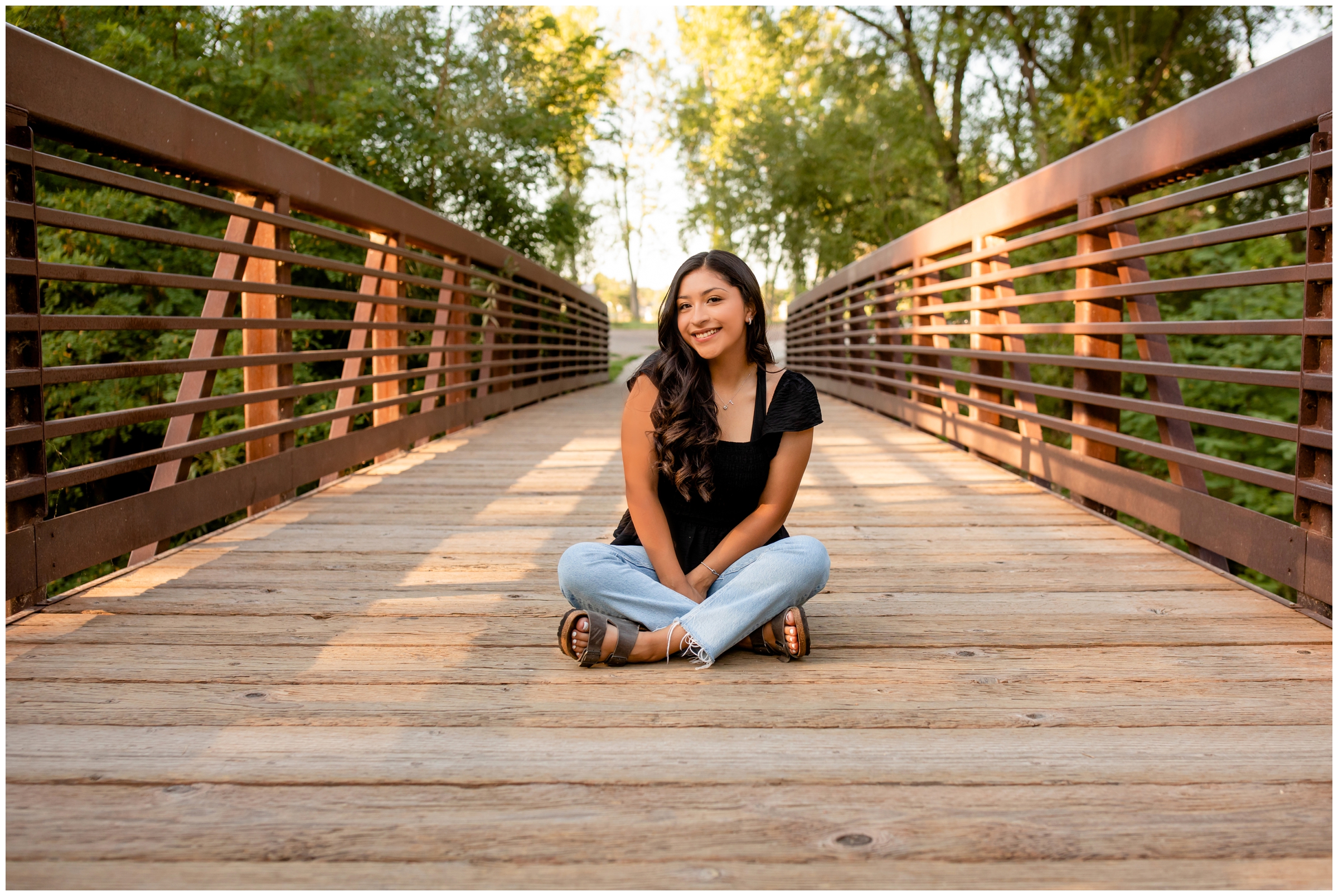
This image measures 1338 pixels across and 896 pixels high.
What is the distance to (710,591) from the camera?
245 centimetres

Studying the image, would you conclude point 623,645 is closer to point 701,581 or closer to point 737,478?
point 701,581

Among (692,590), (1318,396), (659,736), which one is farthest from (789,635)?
(1318,396)

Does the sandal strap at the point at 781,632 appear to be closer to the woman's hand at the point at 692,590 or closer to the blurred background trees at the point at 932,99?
the woman's hand at the point at 692,590

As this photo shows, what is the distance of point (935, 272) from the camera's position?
6242 millimetres

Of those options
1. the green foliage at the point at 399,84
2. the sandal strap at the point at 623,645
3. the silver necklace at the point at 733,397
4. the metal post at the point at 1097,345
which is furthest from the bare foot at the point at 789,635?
the green foliage at the point at 399,84

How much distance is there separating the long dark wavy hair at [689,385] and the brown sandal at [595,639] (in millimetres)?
395

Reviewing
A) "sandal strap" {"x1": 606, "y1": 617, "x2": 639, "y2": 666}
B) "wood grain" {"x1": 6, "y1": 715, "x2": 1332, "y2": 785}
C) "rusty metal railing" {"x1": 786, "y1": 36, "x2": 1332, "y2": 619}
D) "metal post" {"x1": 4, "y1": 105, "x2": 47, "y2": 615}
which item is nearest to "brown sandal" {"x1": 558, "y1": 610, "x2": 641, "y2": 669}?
"sandal strap" {"x1": 606, "y1": 617, "x2": 639, "y2": 666}

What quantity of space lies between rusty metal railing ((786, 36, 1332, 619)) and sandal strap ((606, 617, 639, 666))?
1622 mm

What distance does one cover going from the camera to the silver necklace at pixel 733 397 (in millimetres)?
2508

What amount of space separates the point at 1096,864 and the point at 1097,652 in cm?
100

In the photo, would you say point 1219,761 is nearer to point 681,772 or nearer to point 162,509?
point 681,772

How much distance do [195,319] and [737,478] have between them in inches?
78.2

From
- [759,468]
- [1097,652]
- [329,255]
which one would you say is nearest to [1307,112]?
[1097,652]

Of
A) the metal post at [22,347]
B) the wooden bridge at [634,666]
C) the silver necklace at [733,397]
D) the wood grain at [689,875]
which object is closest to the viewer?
the wood grain at [689,875]
